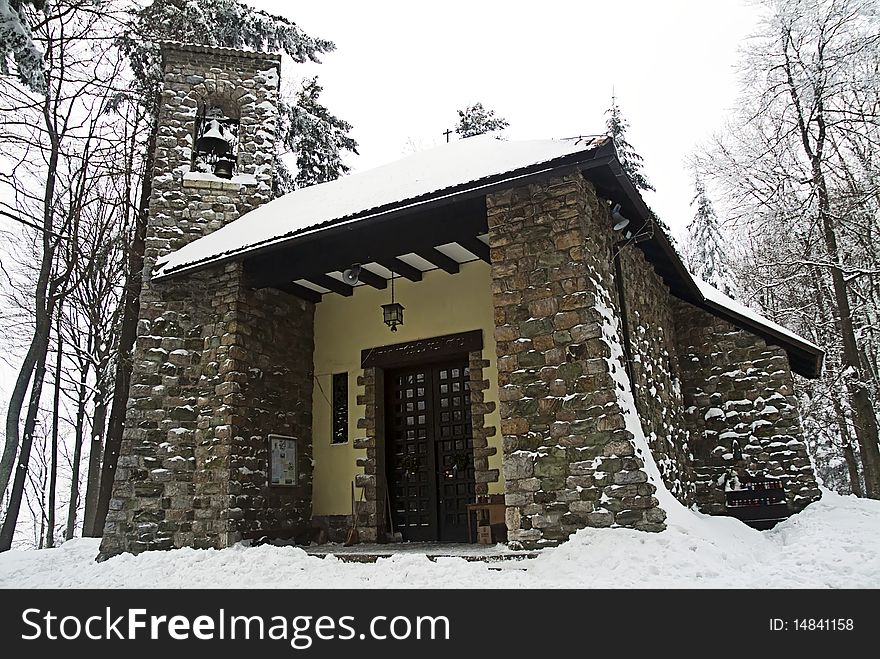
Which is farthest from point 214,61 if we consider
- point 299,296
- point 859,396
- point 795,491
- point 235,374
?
point 859,396

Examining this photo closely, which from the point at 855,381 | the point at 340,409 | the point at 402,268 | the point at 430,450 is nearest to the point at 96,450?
the point at 340,409

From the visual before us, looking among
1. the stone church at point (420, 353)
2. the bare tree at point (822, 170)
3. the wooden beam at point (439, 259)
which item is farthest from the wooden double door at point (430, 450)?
the bare tree at point (822, 170)

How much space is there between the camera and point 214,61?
1101 cm

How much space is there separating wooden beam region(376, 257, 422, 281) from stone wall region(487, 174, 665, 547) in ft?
7.13

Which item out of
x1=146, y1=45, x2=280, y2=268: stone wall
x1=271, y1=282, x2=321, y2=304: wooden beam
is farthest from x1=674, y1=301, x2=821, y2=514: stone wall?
x1=146, y1=45, x2=280, y2=268: stone wall

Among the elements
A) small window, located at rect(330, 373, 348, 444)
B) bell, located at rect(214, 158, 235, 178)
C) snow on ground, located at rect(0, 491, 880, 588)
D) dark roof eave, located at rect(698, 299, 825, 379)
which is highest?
bell, located at rect(214, 158, 235, 178)

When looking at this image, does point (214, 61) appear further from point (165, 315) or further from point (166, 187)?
point (165, 315)

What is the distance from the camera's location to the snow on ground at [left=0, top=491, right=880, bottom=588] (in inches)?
206

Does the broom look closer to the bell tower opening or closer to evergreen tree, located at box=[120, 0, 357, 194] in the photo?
the bell tower opening

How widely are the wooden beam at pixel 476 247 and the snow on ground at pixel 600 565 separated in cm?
382

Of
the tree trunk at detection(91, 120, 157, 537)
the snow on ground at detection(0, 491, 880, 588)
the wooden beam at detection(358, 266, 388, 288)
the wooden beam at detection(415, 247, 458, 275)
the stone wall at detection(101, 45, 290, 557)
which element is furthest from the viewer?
the tree trunk at detection(91, 120, 157, 537)

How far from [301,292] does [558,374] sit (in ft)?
16.8
